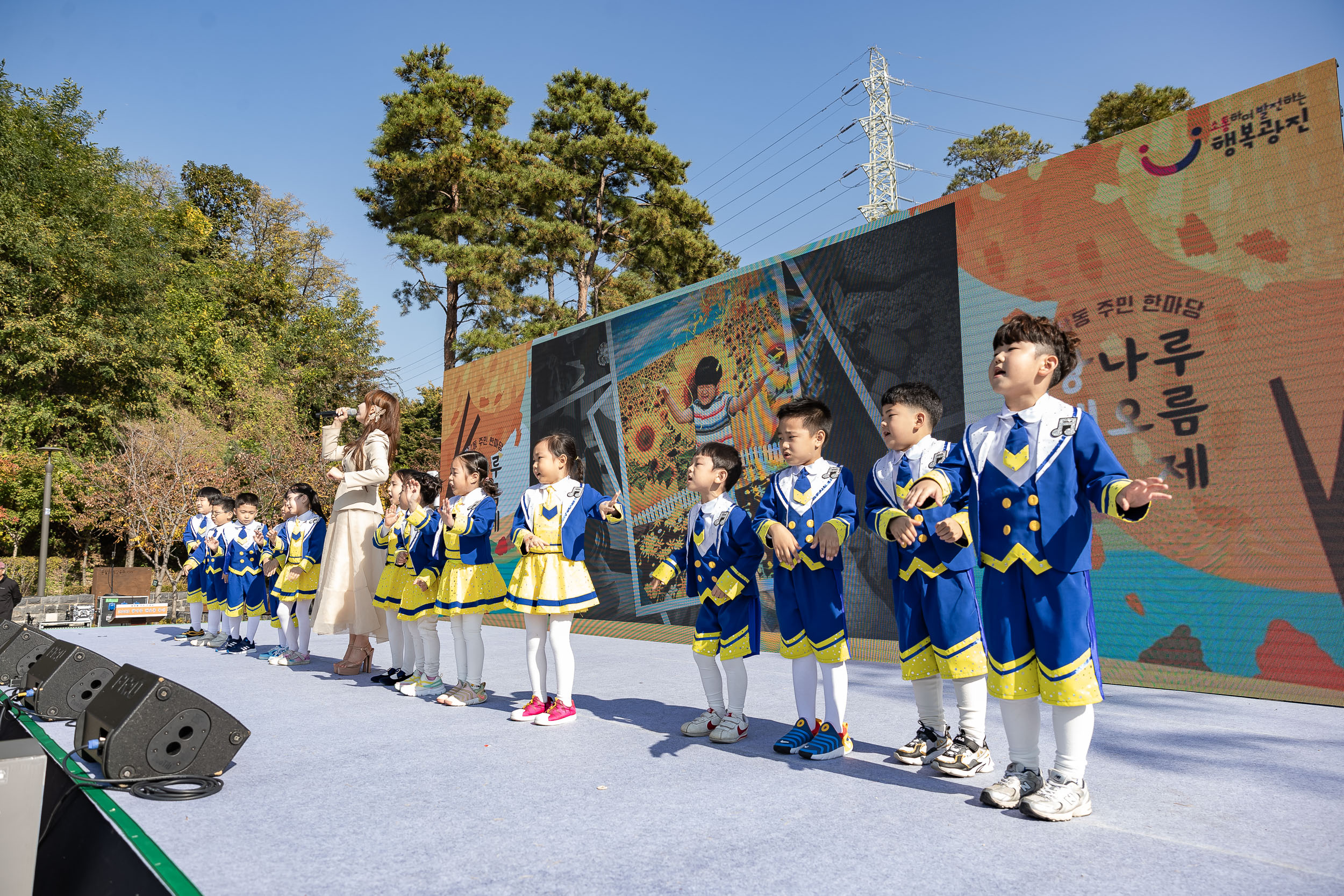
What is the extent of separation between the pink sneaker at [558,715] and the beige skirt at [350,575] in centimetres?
186

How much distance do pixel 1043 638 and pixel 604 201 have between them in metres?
17.3

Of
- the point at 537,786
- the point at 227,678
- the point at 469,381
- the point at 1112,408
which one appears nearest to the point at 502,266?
the point at 469,381

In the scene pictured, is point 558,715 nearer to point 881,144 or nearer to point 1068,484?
point 1068,484

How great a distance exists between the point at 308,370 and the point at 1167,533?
2614 centimetres

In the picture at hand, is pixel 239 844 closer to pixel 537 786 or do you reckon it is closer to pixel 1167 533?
pixel 537 786

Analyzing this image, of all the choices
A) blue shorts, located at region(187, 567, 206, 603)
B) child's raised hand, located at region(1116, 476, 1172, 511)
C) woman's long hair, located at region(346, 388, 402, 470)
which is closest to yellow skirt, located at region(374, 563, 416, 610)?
woman's long hair, located at region(346, 388, 402, 470)

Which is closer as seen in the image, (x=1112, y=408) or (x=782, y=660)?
(x=1112, y=408)

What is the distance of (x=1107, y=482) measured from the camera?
7.30 ft

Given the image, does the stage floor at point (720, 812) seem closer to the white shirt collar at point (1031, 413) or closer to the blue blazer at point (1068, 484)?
the blue blazer at point (1068, 484)

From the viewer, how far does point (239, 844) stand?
2.13 metres

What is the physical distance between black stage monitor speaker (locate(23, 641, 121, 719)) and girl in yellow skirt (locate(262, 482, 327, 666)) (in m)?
2.01

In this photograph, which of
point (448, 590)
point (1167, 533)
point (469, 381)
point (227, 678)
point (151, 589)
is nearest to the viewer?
point (448, 590)

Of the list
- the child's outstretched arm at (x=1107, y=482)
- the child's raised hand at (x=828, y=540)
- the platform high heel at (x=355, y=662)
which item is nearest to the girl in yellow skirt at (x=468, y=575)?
the platform high heel at (x=355, y=662)

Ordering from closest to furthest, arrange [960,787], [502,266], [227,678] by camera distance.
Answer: [960,787] → [227,678] → [502,266]
